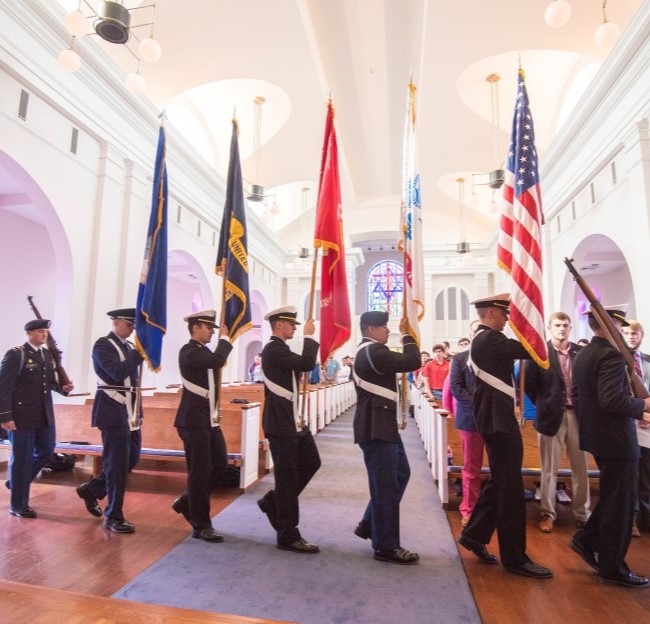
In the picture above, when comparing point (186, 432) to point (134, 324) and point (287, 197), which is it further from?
point (287, 197)

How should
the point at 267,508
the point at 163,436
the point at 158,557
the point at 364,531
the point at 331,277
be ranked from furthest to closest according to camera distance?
the point at 163,436, the point at 331,277, the point at 267,508, the point at 364,531, the point at 158,557

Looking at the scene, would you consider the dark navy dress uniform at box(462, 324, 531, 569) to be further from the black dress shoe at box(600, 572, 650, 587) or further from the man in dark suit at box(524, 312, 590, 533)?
the man in dark suit at box(524, 312, 590, 533)

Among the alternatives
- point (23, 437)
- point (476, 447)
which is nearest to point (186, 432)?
point (23, 437)

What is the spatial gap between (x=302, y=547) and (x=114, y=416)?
1.61m

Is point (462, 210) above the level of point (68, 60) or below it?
above

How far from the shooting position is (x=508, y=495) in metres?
2.60

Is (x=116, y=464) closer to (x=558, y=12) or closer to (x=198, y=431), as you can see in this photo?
(x=198, y=431)

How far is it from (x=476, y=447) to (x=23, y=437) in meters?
3.54

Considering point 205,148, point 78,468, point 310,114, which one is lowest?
point 78,468

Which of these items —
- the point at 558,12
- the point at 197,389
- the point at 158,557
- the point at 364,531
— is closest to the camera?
the point at 158,557

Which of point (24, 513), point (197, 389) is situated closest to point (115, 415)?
point (197, 389)

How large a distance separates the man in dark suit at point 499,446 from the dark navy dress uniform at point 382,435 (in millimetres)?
419

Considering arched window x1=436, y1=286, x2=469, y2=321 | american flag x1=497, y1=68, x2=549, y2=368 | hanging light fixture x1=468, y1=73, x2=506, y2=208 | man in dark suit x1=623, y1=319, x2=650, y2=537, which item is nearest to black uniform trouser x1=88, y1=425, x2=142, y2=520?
american flag x1=497, y1=68, x2=549, y2=368

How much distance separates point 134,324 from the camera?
3645mm
